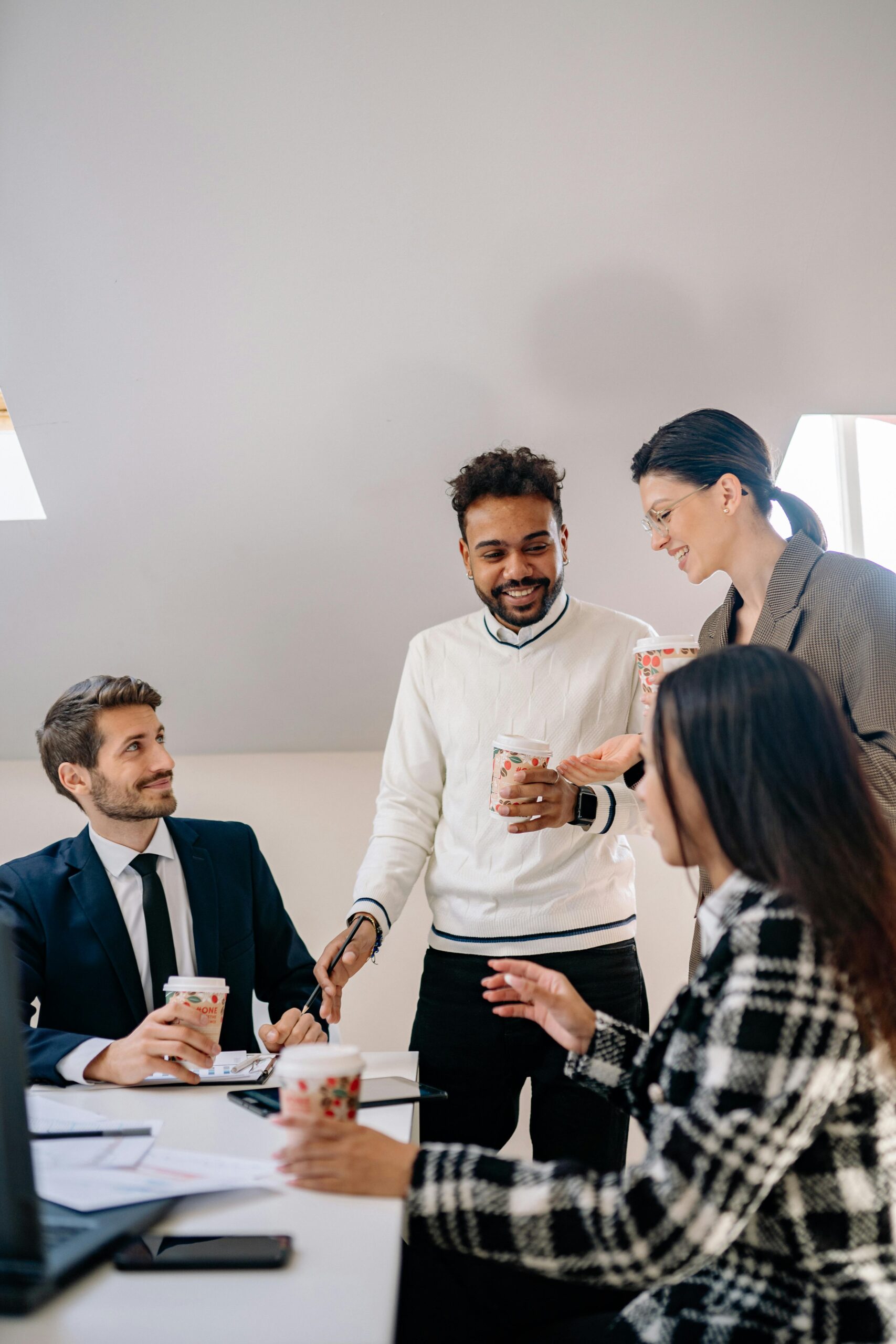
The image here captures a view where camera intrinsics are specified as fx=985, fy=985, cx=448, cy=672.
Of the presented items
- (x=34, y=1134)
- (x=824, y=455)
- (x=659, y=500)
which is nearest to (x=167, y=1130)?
(x=34, y=1134)

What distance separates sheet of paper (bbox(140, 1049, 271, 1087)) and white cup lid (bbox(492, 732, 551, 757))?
626 millimetres

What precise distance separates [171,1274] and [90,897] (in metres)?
1.10

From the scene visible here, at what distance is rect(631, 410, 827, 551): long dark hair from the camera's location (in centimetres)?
169

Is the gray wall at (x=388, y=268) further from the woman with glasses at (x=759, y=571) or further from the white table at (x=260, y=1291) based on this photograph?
the white table at (x=260, y=1291)

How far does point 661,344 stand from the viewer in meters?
2.25

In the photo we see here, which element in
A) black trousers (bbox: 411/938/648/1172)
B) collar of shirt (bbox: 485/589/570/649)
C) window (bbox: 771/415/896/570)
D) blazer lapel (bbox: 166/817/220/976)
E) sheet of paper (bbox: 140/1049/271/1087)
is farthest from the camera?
window (bbox: 771/415/896/570)

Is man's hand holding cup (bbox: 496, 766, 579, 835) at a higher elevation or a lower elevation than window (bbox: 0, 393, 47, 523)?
lower

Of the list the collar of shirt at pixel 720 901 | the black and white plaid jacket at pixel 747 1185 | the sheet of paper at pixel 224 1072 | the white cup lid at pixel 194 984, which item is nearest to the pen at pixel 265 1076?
the sheet of paper at pixel 224 1072

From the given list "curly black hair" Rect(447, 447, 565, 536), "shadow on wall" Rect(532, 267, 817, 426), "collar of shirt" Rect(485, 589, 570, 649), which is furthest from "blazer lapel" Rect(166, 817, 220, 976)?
"shadow on wall" Rect(532, 267, 817, 426)

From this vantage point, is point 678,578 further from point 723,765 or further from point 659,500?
point 723,765

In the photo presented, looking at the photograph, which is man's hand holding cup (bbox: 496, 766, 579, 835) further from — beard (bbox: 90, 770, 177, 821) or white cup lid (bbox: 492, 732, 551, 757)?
beard (bbox: 90, 770, 177, 821)

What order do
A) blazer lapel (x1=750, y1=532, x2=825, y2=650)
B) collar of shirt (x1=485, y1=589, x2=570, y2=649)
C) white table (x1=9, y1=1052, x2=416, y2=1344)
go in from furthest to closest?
1. collar of shirt (x1=485, y1=589, x2=570, y2=649)
2. blazer lapel (x1=750, y1=532, x2=825, y2=650)
3. white table (x1=9, y1=1052, x2=416, y2=1344)

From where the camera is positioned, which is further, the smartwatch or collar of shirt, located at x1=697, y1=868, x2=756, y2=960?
the smartwatch

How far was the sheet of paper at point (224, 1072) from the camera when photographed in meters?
1.48
